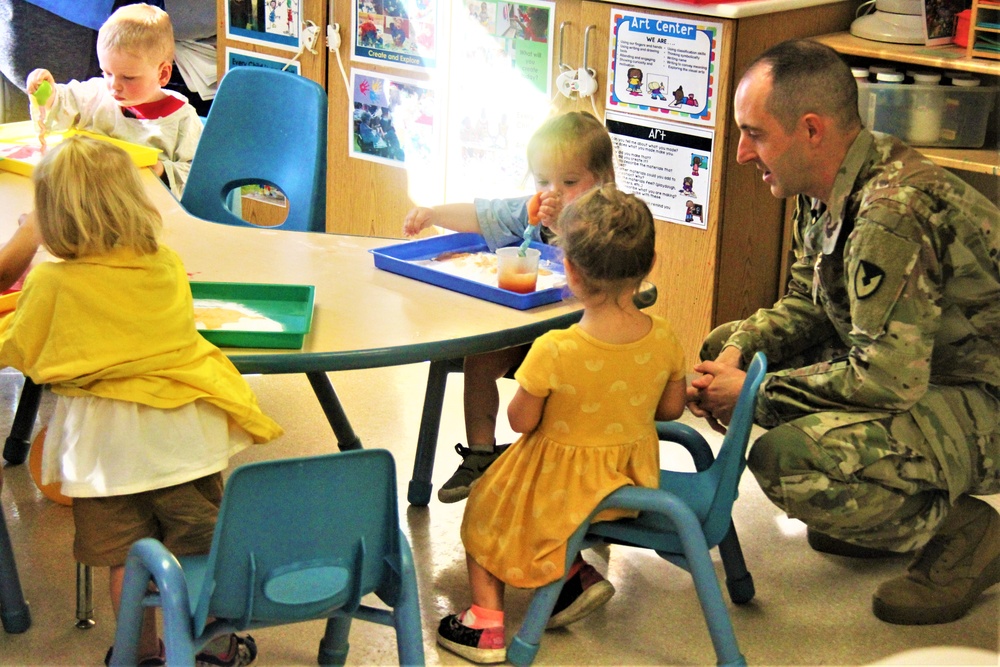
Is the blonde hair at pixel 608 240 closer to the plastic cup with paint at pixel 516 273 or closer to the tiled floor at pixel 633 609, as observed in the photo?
the plastic cup with paint at pixel 516 273

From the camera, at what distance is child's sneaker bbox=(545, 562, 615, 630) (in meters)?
2.16

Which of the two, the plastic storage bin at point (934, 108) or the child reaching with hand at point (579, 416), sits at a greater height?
the plastic storage bin at point (934, 108)

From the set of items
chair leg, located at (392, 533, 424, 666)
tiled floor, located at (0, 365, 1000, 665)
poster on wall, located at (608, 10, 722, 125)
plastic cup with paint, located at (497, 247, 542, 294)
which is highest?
poster on wall, located at (608, 10, 722, 125)

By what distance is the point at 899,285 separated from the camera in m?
2.11

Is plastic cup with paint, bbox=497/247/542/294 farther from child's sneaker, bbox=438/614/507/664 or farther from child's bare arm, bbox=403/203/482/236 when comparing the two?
child's sneaker, bbox=438/614/507/664

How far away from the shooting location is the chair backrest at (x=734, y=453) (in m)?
2.03

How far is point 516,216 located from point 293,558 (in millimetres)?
1070

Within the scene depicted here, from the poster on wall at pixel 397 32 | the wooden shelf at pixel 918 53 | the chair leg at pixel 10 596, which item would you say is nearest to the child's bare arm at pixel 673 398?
the chair leg at pixel 10 596

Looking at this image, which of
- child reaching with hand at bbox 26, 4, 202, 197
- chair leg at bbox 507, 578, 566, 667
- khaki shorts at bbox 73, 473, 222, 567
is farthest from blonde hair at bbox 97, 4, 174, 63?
chair leg at bbox 507, 578, 566, 667

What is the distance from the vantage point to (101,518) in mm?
1875

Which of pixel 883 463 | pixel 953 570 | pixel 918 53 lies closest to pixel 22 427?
pixel 883 463

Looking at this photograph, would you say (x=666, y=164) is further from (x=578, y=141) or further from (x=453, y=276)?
(x=453, y=276)

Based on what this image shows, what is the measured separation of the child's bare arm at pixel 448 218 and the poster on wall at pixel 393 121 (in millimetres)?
1278

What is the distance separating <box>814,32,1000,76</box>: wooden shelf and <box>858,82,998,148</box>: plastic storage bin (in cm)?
6
